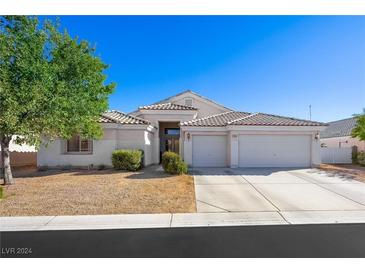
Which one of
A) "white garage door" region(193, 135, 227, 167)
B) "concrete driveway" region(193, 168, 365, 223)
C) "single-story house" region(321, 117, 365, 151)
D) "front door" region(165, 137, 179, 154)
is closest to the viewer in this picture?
"concrete driveway" region(193, 168, 365, 223)

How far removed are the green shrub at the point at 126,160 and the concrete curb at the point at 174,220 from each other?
6980 mm

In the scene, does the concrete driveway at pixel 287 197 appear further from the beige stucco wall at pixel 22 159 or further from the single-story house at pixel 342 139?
the beige stucco wall at pixel 22 159

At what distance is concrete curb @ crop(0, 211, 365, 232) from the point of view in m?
4.91

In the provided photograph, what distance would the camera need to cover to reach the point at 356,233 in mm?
4488

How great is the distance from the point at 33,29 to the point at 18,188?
6.78 meters

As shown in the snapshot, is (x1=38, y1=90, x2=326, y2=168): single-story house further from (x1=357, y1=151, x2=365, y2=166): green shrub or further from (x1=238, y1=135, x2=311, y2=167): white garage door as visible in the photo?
(x1=357, y1=151, x2=365, y2=166): green shrub

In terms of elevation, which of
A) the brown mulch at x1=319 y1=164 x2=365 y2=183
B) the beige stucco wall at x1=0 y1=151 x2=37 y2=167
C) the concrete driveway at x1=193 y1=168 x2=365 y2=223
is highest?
the beige stucco wall at x1=0 y1=151 x2=37 y2=167

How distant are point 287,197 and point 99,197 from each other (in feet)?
21.2

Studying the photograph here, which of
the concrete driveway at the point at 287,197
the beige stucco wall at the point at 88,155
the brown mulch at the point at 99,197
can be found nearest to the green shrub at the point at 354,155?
the concrete driveway at the point at 287,197

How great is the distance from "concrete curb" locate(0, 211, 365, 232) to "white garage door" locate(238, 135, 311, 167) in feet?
28.1

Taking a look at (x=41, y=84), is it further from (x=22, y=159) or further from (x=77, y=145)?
(x=22, y=159)

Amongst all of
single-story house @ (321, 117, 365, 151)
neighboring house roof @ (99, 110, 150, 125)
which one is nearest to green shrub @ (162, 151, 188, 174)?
neighboring house roof @ (99, 110, 150, 125)

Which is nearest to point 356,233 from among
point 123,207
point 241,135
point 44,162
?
point 123,207

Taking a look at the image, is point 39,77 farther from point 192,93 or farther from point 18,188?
point 192,93
